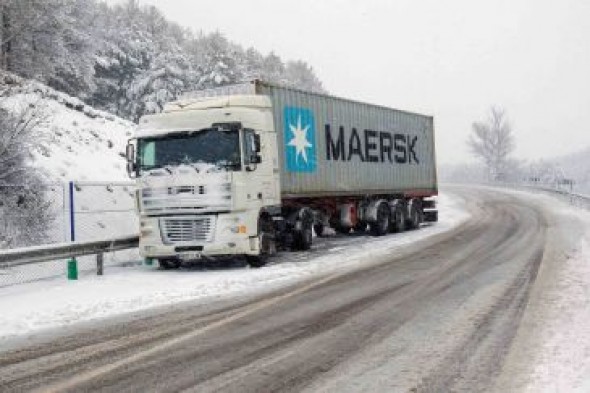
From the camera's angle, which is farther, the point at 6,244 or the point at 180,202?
the point at 6,244

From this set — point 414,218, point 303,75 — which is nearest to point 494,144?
point 303,75

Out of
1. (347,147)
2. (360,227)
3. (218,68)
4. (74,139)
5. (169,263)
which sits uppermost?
(218,68)

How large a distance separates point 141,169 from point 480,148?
81.1 metres

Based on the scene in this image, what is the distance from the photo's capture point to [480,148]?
3519 inches

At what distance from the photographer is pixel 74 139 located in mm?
28203

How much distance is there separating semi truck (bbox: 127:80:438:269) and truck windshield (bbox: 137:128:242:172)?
0.8 inches

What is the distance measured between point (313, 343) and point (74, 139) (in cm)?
2372

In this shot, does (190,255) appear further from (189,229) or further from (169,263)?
(169,263)

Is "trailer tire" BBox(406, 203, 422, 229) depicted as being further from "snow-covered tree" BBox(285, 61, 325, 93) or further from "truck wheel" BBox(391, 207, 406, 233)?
"snow-covered tree" BBox(285, 61, 325, 93)

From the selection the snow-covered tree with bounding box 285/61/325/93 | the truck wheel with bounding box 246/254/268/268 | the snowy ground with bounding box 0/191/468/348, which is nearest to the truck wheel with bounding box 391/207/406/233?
the snowy ground with bounding box 0/191/468/348

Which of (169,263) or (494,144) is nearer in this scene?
(169,263)

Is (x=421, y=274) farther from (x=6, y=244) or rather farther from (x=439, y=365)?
(x=6, y=244)

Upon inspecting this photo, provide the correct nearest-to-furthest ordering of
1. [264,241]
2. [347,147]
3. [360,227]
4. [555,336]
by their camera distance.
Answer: [555,336]
[264,241]
[347,147]
[360,227]

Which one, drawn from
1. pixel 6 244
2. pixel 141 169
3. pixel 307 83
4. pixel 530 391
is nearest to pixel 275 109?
pixel 141 169
